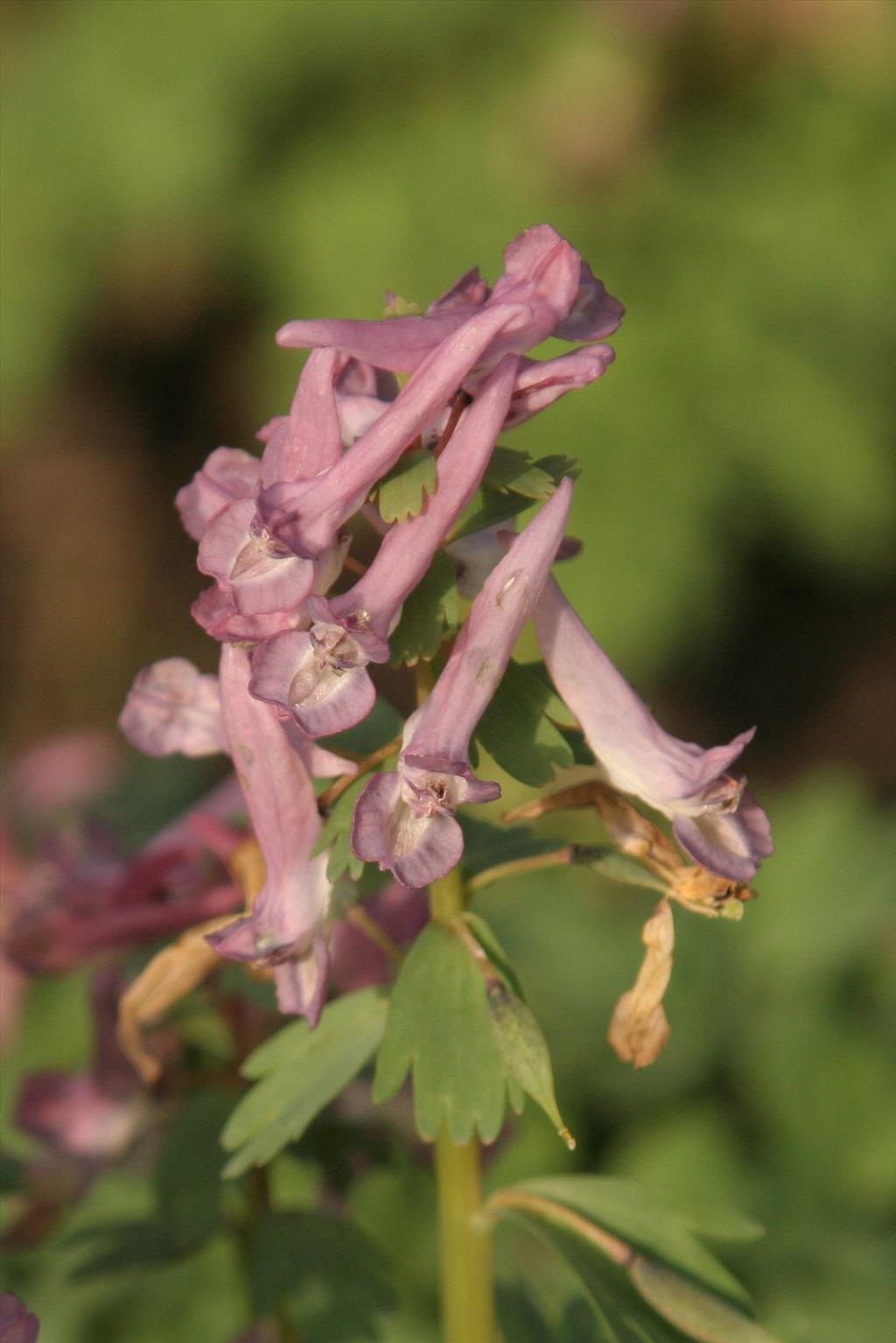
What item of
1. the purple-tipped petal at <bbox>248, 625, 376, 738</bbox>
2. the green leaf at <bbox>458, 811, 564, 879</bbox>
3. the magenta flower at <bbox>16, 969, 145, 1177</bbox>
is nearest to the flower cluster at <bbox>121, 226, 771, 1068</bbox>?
the purple-tipped petal at <bbox>248, 625, 376, 738</bbox>

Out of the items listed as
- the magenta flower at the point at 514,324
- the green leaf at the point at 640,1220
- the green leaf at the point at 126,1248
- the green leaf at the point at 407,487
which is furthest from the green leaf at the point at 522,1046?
the green leaf at the point at 126,1248

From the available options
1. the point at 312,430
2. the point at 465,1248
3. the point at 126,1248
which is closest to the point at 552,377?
the point at 312,430

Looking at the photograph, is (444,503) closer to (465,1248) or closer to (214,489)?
(214,489)

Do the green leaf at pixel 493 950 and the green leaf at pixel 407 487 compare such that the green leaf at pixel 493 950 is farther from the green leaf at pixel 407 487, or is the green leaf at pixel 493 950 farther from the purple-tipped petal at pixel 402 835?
the green leaf at pixel 407 487

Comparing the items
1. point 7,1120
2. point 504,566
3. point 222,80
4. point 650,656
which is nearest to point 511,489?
point 504,566

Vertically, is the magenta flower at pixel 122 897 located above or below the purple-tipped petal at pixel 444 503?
below

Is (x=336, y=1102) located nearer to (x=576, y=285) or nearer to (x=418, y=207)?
(x=576, y=285)
